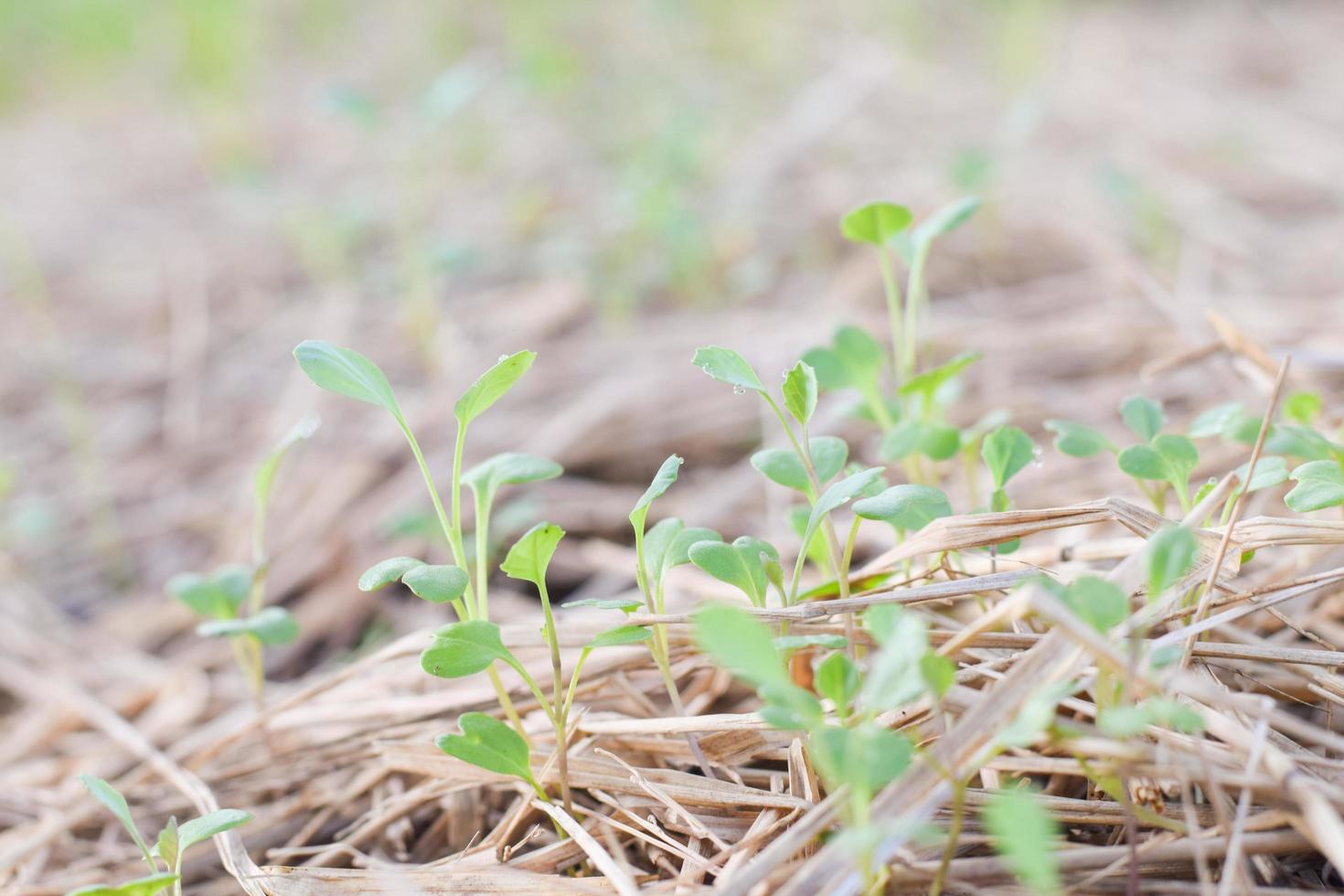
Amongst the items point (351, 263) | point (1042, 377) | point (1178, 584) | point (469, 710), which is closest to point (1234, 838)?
point (1178, 584)

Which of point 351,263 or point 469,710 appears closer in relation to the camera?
point 469,710

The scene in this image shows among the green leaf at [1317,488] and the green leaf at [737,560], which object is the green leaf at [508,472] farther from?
the green leaf at [1317,488]

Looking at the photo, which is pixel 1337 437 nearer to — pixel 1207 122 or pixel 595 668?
pixel 595 668

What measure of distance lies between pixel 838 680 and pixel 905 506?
156 millimetres

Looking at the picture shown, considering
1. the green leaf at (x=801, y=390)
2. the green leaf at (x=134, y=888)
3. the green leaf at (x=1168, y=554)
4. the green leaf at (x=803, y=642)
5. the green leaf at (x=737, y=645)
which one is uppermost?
the green leaf at (x=801, y=390)

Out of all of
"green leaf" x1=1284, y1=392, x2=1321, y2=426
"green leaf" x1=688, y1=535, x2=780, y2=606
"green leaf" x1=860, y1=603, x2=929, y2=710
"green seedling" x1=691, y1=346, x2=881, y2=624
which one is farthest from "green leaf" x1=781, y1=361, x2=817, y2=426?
"green leaf" x1=1284, y1=392, x2=1321, y2=426

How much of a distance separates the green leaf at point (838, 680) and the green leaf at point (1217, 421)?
1.49 feet

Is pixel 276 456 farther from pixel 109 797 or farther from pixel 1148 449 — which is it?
pixel 1148 449

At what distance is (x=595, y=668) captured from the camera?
904mm

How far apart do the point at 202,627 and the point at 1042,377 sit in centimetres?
127

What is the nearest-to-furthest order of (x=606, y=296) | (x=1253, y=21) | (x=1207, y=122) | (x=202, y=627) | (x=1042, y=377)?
1. (x=202, y=627)
2. (x=1042, y=377)
3. (x=606, y=296)
4. (x=1207, y=122)
5. (x=1253, y=21)

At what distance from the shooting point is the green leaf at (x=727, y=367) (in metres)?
0.72

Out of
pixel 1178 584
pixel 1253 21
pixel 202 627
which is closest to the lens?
pixel 1178 584

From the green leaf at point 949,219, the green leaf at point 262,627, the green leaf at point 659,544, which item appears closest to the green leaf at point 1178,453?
the green leaf at point 949,219
